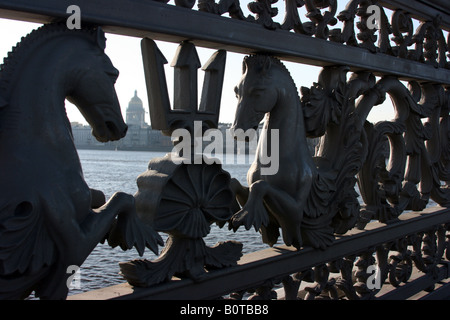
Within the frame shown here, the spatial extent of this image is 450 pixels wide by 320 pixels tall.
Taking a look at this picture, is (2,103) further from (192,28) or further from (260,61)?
(260,61)

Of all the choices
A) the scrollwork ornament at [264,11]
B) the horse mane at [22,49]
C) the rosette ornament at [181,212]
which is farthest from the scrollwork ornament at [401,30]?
the horse mane at [22,49]

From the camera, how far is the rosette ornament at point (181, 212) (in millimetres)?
2039

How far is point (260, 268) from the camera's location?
99.8 inches

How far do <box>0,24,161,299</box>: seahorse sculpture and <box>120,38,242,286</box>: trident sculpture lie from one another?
235 mm

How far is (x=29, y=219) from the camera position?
161 centimetres

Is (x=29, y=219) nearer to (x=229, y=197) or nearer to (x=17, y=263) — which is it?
(x=17, y=263)

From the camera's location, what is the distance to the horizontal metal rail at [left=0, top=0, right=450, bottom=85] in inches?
68.2

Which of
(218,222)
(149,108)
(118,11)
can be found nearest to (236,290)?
(218,222)

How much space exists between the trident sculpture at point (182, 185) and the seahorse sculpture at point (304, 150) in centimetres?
19

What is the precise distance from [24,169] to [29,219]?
0.53 feet

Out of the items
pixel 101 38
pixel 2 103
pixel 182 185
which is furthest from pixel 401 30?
pixel 2 103

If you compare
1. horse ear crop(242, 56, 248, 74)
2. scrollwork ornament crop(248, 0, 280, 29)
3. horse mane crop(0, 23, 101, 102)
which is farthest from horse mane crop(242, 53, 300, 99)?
horse mane crop(0, 23, 101, 102)

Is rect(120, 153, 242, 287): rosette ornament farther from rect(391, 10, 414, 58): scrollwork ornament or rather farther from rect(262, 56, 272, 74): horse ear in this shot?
rect(391, 10, 414, 58): scrollwork ornament

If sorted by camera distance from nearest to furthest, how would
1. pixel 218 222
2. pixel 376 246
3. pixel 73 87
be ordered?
pixel 73 87 → pixel 218 222 → pixel 376 246
